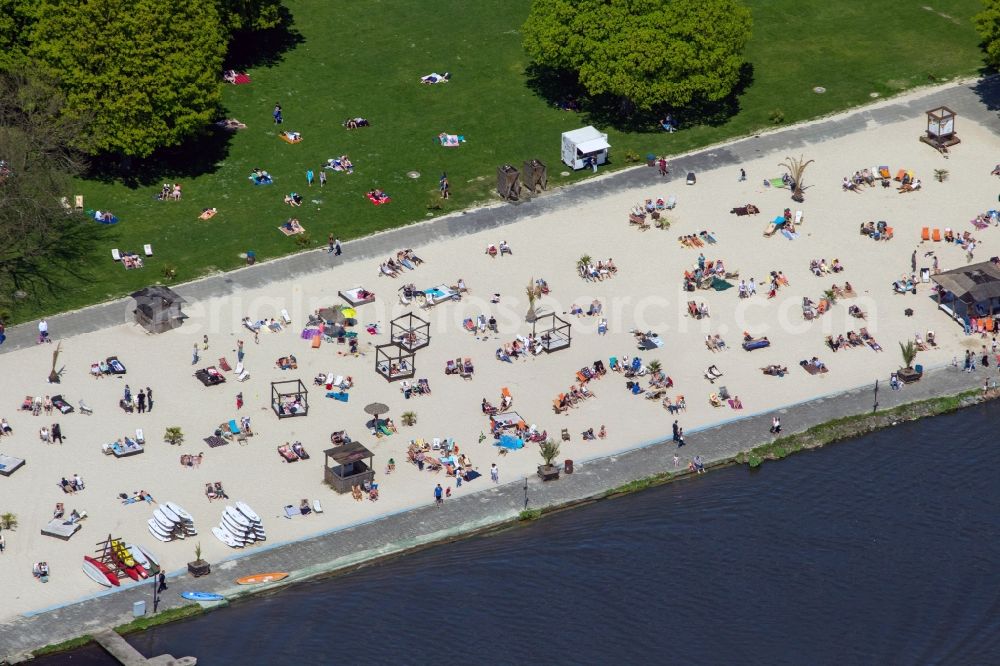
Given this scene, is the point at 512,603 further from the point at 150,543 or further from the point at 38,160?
the point at 38,160

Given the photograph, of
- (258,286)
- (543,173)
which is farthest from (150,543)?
(543,173)

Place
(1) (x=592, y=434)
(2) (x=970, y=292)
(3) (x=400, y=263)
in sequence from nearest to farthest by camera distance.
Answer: (1) (x=592, y=434) < (2) (x=970, y=292) < (3) (x=400, y=263)

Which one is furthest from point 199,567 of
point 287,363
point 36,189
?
point 36,189

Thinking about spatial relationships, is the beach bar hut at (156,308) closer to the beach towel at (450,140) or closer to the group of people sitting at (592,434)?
the group of people sitting at (592,434)

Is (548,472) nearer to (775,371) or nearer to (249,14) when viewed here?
(775,371)

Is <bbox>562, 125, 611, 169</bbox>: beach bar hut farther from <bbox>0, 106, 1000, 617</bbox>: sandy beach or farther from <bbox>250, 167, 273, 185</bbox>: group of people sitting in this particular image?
<bbox>250, 167, 273, 185</bbox>: group of people sitting
